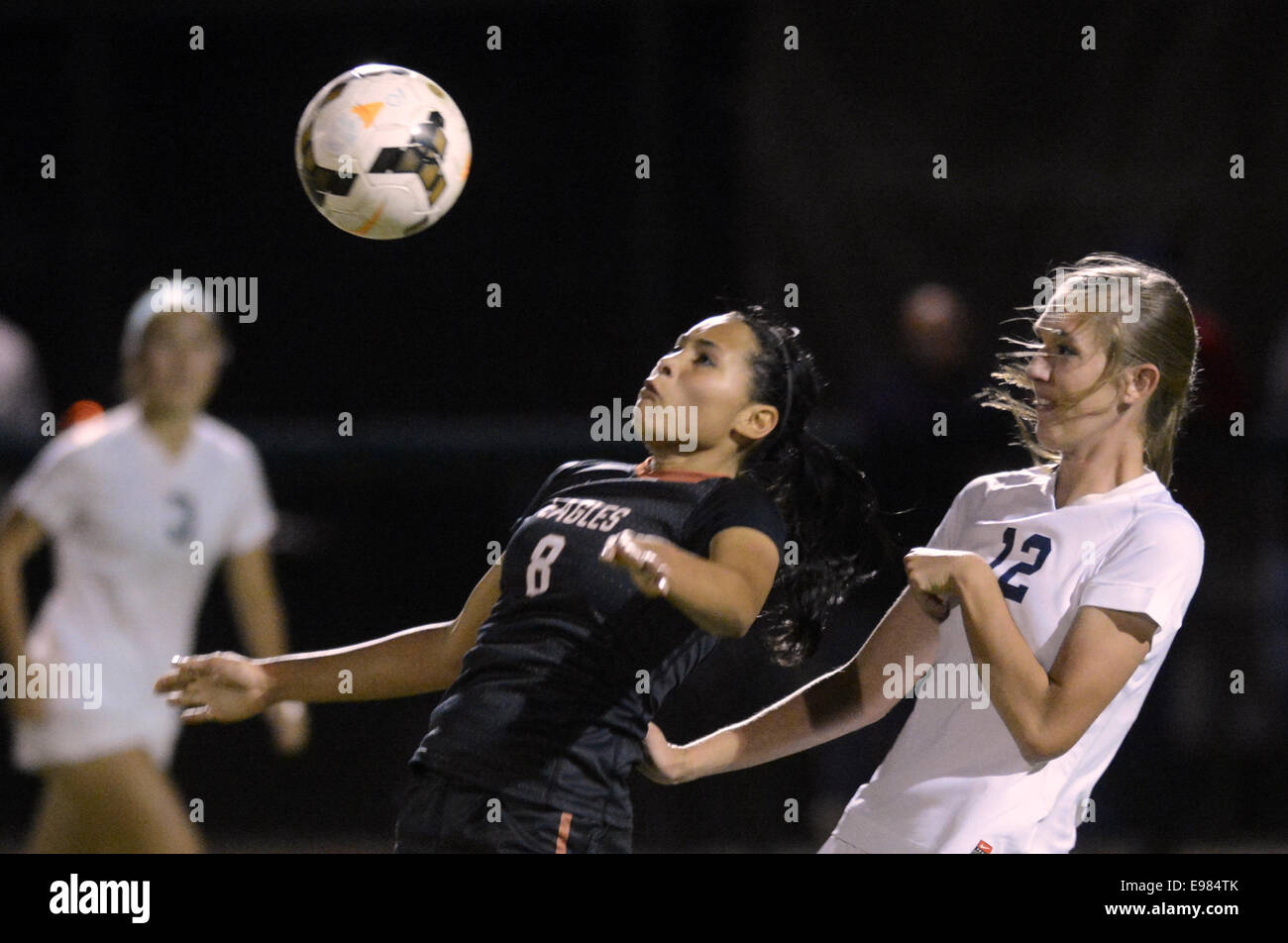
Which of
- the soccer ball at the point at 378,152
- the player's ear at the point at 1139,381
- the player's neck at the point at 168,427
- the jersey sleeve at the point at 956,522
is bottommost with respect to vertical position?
the jersey sleeve at the point at 956,522

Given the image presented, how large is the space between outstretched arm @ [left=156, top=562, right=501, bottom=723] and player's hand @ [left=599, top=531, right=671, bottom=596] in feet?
1.69

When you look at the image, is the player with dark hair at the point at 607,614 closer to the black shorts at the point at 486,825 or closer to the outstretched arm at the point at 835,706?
the black shorts at the point at 486,825

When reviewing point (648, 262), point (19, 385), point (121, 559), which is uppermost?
point (648, 262)

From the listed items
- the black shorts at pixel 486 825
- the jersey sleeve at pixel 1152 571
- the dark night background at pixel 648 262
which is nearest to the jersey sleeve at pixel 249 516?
the dark night background at pixel 648 262

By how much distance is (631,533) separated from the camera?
2.52 meters

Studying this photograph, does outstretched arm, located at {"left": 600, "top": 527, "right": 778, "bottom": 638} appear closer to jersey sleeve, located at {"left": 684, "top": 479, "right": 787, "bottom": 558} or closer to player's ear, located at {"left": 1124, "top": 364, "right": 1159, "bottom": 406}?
jersey sleeve, located at {"left": 684, "top": 479, "right": 787, "bottom": 558}

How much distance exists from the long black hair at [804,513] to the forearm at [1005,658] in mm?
490

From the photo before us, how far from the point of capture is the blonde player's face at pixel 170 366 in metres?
4.66

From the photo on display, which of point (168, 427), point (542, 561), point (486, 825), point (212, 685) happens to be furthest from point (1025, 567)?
point (168, 427)

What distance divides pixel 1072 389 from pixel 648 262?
3.63 m

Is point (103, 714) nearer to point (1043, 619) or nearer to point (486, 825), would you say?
point (486, 825)

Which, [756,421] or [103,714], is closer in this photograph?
[756,421]

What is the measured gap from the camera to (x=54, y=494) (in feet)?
14.7

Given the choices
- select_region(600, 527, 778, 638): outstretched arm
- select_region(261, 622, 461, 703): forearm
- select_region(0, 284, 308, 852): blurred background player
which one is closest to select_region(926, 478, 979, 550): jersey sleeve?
select_region(600, 527, 778, 638): outstretched arm
